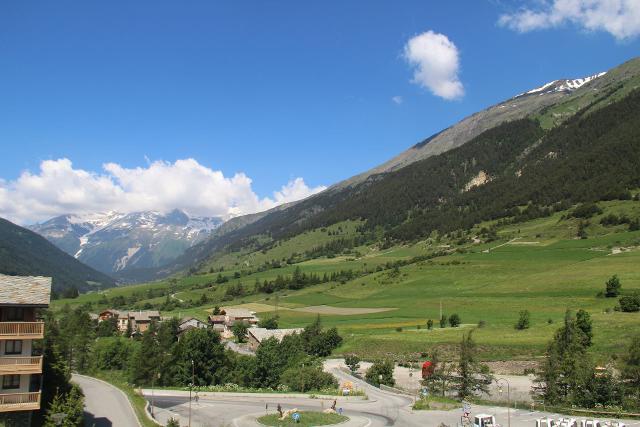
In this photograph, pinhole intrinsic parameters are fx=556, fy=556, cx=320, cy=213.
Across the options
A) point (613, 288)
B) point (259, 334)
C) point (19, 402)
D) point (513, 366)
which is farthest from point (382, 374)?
point (613, 288)

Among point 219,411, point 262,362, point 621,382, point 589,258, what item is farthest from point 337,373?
point 589,258

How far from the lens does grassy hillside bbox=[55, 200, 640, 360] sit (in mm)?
86438

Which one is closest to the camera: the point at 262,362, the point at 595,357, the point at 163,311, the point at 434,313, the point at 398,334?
the point at 595,357

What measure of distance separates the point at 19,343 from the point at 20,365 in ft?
5.53

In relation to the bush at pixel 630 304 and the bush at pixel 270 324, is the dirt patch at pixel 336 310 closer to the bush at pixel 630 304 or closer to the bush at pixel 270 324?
the bush at pixel 270 324

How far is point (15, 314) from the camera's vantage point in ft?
120

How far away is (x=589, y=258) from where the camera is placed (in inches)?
5679

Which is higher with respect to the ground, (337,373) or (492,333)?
(492,333)

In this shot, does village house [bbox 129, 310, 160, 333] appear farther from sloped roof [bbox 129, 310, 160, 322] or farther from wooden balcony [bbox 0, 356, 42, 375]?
wooden balcony [bbox 0, 356, 42, 375]

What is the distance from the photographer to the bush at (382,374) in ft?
230

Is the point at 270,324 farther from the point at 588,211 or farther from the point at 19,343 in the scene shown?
the point at 588,211

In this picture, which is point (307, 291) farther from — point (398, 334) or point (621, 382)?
point (621, 382)

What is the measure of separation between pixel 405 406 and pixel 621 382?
19.5m

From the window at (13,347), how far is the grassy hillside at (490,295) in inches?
2362
